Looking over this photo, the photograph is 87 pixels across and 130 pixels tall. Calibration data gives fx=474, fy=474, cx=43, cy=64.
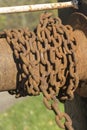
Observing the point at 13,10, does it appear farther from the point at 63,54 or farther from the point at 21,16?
the point at 21,16

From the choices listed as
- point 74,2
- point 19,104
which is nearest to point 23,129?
point 19,104

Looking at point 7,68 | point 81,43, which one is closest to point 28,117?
point 81,43

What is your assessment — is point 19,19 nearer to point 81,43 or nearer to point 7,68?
point 81,43

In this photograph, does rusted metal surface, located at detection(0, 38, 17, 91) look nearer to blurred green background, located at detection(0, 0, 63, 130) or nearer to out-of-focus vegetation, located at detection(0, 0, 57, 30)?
blurred green background, located at detection(0, 0, 63, 130)

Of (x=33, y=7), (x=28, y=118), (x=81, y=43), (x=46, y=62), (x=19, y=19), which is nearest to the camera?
(x=46, y=62)

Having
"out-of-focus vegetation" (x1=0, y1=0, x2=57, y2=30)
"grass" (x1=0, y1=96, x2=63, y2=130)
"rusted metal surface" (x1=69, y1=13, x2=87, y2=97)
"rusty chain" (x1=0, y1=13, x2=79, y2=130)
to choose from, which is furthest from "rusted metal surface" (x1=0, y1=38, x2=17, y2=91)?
"out-of-focus vegetation" (x1=0, y1=0, x2=57, y2=30)

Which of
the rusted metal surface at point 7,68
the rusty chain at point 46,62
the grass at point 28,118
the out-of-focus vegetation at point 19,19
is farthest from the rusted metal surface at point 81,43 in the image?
the out-of-focus vegetation at point 19,19

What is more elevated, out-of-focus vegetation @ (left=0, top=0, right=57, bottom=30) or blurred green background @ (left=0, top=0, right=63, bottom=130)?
out-of-focus vegetation @ (left=0, top=0, right=57, bottom=30)
